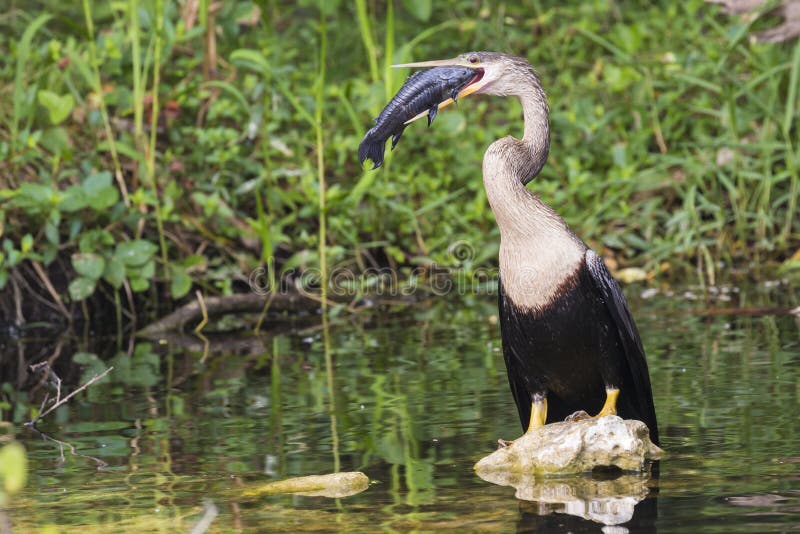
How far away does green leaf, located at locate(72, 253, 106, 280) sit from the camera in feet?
23.2

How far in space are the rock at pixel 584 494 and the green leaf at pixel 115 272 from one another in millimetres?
3722

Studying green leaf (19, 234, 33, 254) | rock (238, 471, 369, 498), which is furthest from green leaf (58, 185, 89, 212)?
rock (238, 471, 369, 498)

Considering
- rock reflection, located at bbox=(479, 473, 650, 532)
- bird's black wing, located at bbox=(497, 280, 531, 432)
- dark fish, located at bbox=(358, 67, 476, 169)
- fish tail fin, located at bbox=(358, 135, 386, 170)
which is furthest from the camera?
fish tail fin, located at bbox=(358, 135, 386, 170)

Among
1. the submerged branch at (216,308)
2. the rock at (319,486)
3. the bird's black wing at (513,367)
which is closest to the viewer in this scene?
the rock at (319,486)

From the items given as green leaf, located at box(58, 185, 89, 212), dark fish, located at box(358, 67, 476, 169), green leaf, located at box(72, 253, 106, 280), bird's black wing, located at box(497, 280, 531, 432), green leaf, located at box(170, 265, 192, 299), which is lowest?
bird's black wing, located at box(497, 280, 531, 432)

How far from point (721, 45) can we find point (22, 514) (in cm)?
620

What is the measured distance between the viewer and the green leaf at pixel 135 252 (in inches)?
282

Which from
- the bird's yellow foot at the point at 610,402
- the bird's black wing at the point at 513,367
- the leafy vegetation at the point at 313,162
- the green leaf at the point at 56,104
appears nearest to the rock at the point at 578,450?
the bird's yellow foot at the point at 610,402

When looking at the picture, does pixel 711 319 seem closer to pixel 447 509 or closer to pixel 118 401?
pixel 118 401

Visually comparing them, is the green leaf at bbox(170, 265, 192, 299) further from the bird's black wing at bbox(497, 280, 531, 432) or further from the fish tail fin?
the bird's black wing at bbox(497, 280, 531, 432)

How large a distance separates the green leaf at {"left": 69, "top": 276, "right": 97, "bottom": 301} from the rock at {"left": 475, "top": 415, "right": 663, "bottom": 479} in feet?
12.1

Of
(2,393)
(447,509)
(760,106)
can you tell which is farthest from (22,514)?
(760,106)

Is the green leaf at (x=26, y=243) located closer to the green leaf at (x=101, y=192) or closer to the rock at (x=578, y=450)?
the green leaf at (x=101, y=192)

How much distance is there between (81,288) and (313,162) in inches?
74.9
